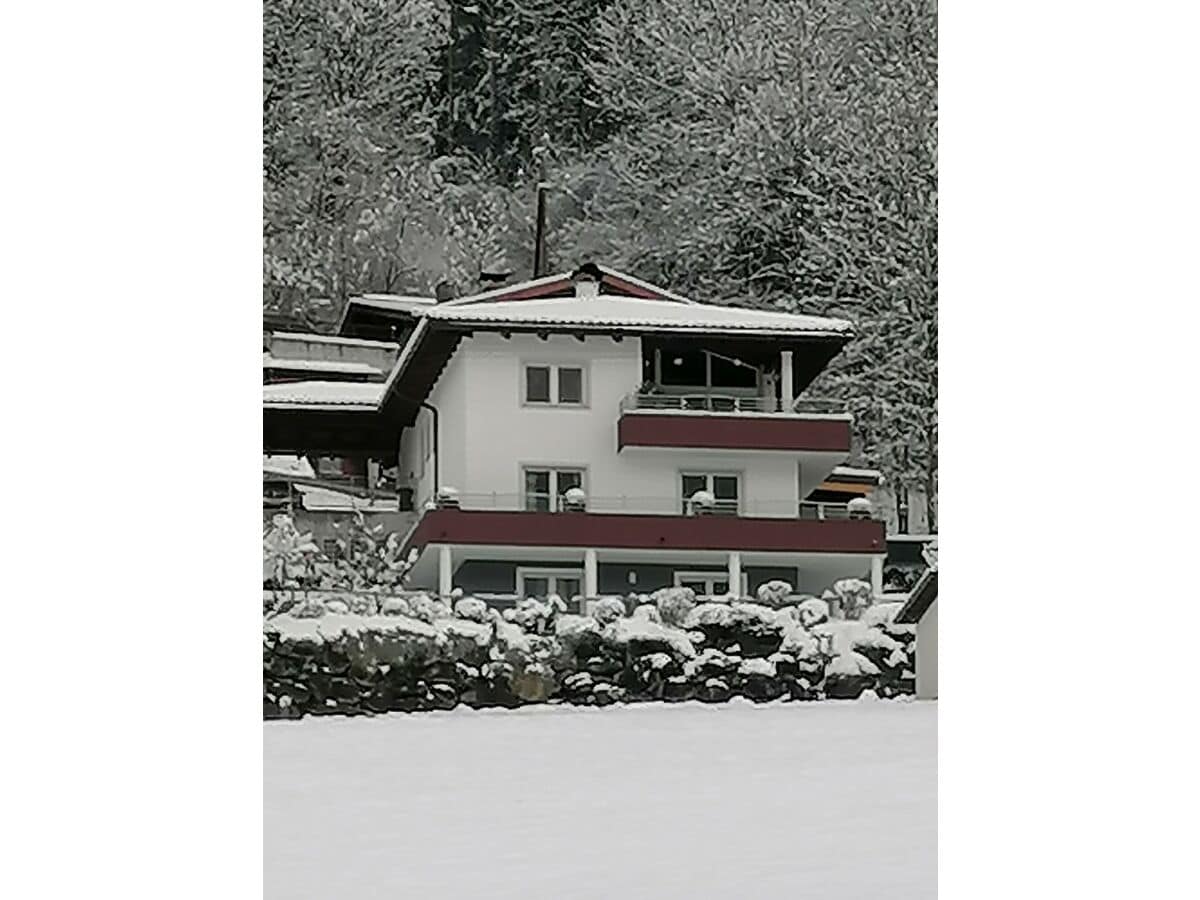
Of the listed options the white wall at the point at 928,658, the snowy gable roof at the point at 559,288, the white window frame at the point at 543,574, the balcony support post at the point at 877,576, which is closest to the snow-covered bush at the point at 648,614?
the white window frame at the point at 543,574

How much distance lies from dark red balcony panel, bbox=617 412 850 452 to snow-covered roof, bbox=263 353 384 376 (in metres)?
0.72

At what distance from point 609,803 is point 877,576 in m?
1.43

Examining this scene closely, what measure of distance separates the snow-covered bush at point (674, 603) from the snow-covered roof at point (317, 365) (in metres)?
1.03

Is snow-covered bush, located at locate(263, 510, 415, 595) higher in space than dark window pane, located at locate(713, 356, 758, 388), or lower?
lower

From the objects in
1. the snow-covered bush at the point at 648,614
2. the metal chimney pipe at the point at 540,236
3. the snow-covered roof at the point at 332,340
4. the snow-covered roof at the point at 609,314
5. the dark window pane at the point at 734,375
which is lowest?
the snow-covered bush at the point at 648,614

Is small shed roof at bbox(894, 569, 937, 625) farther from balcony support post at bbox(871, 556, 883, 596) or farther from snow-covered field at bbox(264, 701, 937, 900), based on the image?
snow-covered field at bbox(264, 701, 937, 900)

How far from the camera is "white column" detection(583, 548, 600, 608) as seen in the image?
18.5 ft

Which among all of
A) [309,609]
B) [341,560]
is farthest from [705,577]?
[309,609]

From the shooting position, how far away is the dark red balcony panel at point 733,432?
556 cm

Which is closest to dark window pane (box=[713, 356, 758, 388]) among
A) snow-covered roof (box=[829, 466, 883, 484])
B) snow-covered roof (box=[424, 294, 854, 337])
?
snow-covered roof (box=[424, 294, 854, 337])

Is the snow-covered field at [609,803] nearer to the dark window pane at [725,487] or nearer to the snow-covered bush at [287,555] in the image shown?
the snow-covered bush at [287,555]

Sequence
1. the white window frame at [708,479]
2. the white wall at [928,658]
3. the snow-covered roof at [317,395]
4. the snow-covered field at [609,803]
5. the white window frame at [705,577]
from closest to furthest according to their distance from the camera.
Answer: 1. the snow-covered field at [609,803]
2. the snow-covered roof at [317,395]
3. the white window frame at [708,479]
4. the white window frame at [705,577]
5. the white wall at [928,658]
